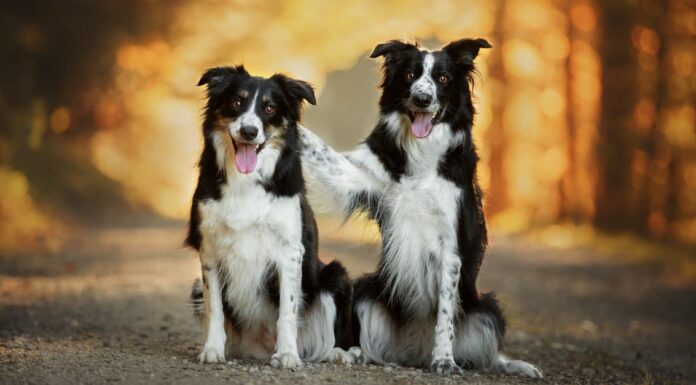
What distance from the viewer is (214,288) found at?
5211mm

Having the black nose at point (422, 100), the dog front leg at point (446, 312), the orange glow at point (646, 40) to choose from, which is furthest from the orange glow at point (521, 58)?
the dog front leg at point (446, 312)

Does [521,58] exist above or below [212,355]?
above

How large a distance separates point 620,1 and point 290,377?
12.8 m

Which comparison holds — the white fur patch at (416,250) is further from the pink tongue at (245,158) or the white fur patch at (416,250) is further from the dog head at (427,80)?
the pink tongue at (245,158)

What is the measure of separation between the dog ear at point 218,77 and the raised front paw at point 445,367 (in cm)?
221

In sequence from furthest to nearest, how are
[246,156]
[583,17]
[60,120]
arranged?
1. [60,120]
2. [583,17]
3. [246,156]

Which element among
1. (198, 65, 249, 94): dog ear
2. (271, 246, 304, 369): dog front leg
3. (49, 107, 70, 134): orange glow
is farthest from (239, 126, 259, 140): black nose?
(49, 107, 70, 134): orange glow

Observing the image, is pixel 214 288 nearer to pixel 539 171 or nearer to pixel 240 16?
pixel 539 171

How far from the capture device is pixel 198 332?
696 centimetres

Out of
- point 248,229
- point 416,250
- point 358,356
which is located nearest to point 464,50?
point 416,250

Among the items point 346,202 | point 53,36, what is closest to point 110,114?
point 53,36

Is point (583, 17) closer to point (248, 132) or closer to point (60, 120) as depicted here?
point (60, 120)

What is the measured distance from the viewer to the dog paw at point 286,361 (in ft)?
16.5

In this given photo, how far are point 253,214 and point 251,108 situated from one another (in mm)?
641
